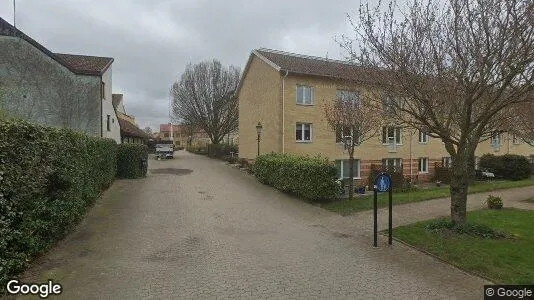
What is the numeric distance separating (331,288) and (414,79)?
5192 millimetres

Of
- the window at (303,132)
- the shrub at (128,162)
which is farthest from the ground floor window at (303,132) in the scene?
the shrub at (128,162)

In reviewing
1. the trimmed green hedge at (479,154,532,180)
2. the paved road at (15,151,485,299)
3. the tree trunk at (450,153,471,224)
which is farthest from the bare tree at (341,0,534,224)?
the trimmed green hedge at (479,154,532,180)

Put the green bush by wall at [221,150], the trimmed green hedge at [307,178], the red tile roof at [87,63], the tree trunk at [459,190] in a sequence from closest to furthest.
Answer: the tree trunk at [459,190] → the trimmed green hedge at [307,178] → the red tile roof at [87,63] → the green bush by wall at [221,150]

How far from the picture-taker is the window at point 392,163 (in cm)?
2566

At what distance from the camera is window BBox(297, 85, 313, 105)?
75.1 feet

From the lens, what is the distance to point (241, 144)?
3123 cm

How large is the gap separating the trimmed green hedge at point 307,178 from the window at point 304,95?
685 cm

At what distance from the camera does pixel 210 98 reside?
141 feet

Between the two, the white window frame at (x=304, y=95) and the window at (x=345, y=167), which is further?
the window at (x=345, y=167)

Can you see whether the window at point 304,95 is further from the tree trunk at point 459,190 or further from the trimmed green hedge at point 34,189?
the trimmed green hedge at point 34,189

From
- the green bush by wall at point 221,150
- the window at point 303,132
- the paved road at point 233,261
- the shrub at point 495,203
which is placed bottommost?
the paved road at point 233,261

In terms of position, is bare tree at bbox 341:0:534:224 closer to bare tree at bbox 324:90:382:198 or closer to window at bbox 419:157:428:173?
bare tree at bbox 324:90:382:198

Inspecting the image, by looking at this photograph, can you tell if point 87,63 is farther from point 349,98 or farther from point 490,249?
point 490,249

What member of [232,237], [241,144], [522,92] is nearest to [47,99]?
[241,144]
